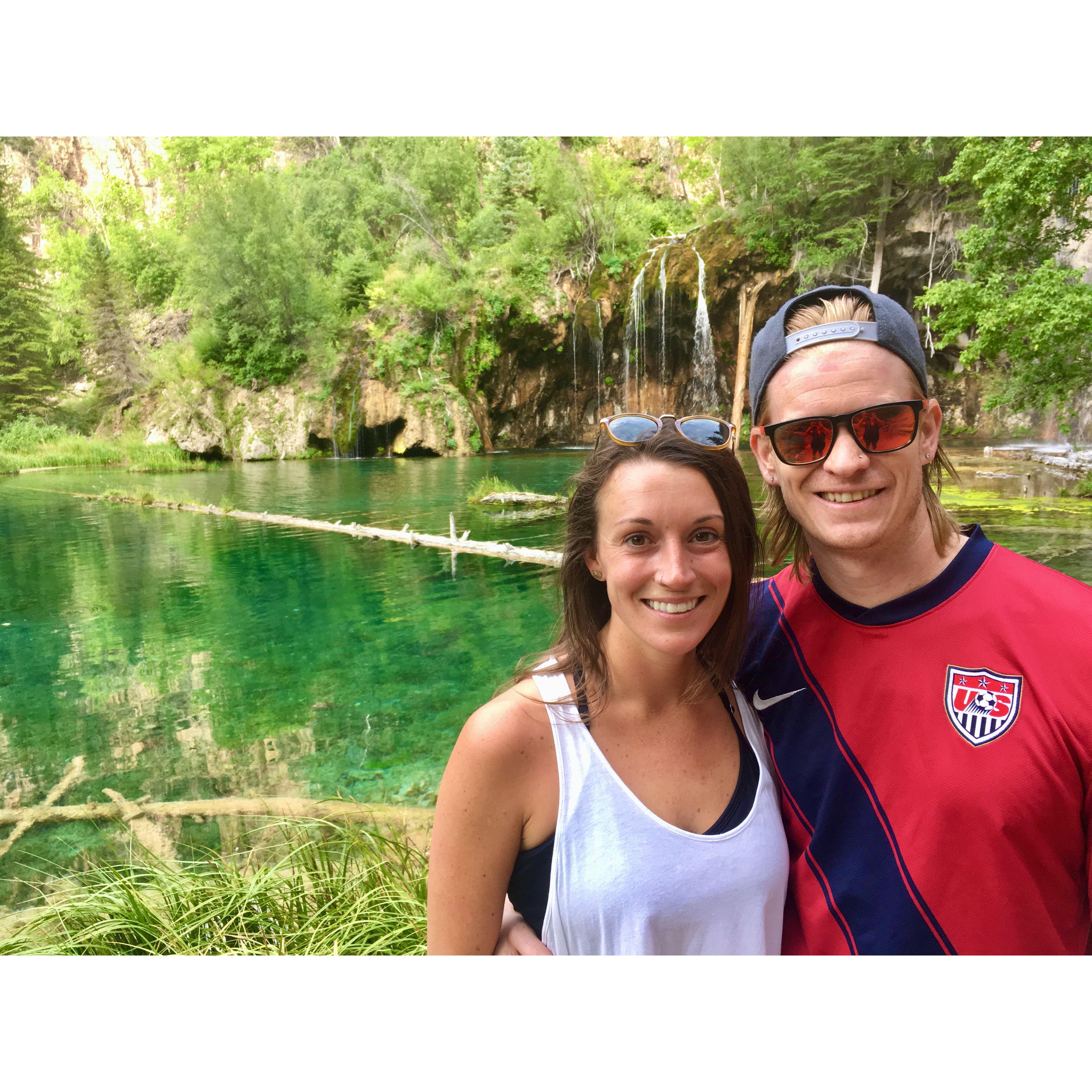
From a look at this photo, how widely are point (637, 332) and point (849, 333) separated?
2.39 meters

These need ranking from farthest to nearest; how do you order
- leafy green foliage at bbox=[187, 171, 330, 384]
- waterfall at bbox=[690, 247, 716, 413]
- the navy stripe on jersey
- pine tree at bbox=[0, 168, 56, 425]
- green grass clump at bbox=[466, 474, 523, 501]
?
green grass clump at bbox=[466, 474, 523, 501], waterfall at bbox=[690, 247, 716, 413], leafy green foliage at bbox=[187, 171, 330, 384], pine tree at bbox=[0, 168, 56, 425], the navy stripe on jersey

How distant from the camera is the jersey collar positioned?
1236 millimetres

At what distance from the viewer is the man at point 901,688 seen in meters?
1.15

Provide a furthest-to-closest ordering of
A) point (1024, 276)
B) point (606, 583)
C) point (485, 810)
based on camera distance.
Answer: point (1024, 276) < point (606, 583) < point (485, 810)

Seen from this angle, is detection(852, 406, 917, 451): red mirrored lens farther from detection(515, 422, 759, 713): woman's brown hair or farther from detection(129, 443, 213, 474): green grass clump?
detection(129, 443, 213, 474): green grass clump

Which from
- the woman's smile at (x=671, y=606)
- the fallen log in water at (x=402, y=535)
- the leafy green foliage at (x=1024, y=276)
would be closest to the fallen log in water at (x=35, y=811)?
the fallen log in water at (x=402, y=535)

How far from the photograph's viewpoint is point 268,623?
3572 mm

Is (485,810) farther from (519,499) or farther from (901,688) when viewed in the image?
(519,499)

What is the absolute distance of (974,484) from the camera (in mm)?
3176

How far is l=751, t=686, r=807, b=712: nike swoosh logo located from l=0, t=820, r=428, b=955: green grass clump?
1.56 meters

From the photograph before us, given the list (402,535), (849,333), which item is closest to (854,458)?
(849,333)

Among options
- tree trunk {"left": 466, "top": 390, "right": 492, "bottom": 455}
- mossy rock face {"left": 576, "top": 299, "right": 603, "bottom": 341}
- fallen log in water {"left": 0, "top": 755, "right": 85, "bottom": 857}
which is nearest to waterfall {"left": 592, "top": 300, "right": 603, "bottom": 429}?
mossy rock face {"left": 576, "top": 299, "right": 603, "bottom": 341}

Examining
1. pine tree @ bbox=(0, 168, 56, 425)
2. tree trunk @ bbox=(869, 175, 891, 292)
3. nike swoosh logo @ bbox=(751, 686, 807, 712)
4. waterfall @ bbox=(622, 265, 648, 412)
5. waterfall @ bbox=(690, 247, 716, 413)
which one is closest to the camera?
nike swoosh logo @ bbox=(751, 686, 807, 712)

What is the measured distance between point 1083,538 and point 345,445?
3585 mm
